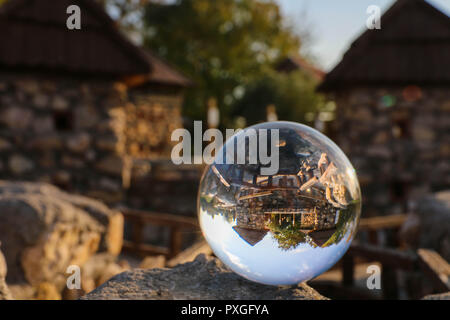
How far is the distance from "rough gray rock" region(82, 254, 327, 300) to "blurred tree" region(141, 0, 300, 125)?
17323mm

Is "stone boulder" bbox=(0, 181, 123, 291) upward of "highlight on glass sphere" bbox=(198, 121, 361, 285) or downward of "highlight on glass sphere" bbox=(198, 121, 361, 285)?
downward

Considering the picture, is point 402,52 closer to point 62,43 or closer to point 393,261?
point 393,261

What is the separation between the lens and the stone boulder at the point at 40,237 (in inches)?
125

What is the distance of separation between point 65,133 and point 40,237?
4.71 m

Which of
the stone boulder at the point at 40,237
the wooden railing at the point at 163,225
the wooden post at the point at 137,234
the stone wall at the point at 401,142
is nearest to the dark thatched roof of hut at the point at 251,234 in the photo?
the stone boulder at the point at 40,237

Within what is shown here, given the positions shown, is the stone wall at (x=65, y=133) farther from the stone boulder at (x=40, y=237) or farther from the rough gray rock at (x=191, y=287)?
the rough gray rock at (x=191, y=287)

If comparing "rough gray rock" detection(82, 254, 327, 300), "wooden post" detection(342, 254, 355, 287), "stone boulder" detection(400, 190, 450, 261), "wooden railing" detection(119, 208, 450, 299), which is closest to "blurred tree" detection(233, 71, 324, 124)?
"wooden railing" detection(119, 208, 450, 299)

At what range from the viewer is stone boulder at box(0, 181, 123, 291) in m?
3.19

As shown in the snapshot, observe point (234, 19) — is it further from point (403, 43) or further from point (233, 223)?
point (233, 223)

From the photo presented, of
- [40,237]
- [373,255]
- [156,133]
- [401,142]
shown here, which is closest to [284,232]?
[40,237]

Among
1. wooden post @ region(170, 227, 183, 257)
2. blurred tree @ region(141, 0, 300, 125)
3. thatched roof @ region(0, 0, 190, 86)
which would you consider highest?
blurred tree @ region(141, 0, 300, 125)

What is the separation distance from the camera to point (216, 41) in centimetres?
2098

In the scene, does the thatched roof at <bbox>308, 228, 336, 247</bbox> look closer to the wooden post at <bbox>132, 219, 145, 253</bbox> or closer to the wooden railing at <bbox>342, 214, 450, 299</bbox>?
the wooden railing at <bbox>342, 214, 450, 299</bbox>
